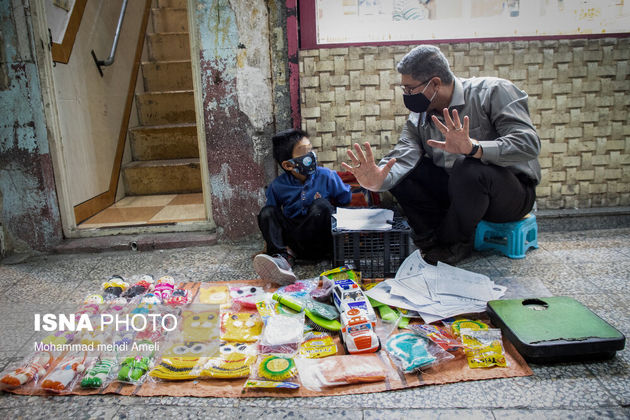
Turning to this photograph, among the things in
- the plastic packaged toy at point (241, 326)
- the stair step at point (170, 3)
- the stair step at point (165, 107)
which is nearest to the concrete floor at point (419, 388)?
the plastic packaged toy at point (241, 326)

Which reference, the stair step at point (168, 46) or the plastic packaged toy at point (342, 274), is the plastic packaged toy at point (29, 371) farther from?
the stair step at point (168, 46)

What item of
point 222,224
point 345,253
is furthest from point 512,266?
point 222,224

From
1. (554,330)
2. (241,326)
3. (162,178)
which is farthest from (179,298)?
(162,178)

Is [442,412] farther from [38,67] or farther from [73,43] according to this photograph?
[73,43]

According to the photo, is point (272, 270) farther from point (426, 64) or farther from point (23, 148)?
point (23, 148)

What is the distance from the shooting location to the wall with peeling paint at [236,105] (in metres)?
2.93

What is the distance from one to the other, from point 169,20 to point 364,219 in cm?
459

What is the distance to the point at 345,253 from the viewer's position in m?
2.44

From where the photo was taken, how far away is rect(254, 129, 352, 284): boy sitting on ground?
2.63 metres

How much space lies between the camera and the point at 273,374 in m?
1.60

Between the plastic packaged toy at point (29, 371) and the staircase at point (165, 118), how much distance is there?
10.0 ft

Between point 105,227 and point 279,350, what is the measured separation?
2.12m

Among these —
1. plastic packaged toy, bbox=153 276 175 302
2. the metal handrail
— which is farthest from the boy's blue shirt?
the metal handrail

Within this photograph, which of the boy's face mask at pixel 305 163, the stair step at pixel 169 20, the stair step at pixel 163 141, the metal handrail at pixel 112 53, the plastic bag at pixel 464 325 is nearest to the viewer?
the plastic bag at pixel 464 325
